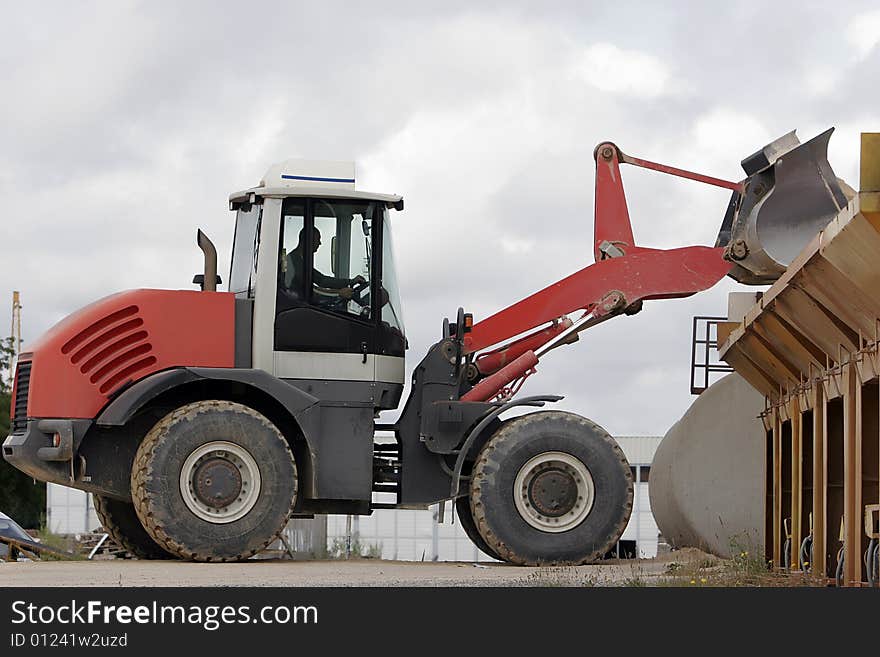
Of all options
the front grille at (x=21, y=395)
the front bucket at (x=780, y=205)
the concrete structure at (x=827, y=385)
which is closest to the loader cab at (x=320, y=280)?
the front grille at (x=21, y=395)

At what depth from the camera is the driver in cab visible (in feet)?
49.4

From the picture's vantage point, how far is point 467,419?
15398 millimetres

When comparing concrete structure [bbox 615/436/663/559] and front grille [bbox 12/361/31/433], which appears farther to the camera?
concrete structure [bbox 615/436/663/559]

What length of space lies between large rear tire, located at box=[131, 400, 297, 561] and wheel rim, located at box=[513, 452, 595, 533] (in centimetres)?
215

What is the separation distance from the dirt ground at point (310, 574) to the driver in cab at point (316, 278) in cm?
258

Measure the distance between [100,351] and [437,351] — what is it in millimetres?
3284

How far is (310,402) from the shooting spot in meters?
14.9

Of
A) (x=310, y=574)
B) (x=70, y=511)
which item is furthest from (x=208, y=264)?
(x=70, y=511)

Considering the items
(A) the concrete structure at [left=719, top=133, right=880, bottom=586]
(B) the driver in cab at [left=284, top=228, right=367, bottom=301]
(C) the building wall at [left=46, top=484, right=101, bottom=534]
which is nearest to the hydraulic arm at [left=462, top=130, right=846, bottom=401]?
(A) the concrete structure at [left=719, top=133, right=880, bottom=586]

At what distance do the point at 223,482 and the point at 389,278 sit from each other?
2543 mm

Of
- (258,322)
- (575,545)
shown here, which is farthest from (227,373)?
(575,545)

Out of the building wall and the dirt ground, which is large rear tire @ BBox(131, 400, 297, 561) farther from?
the building wall

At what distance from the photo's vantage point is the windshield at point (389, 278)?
15.2 metres
